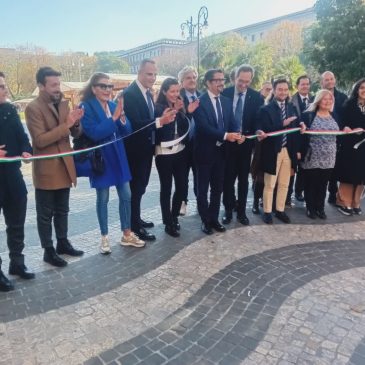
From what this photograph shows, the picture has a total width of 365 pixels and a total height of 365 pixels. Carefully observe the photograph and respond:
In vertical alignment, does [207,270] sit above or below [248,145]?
below

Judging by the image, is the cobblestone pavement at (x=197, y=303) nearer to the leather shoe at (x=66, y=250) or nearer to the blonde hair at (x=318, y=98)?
the leather shoe at (x=66, y=250)

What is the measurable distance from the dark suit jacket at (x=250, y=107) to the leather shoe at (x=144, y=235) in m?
2.03

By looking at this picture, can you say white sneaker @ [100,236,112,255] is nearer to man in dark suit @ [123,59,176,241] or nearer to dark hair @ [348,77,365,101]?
man in dark suit @ [123,59,176,241]

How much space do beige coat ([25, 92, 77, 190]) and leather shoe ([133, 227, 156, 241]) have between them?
50.6 inches

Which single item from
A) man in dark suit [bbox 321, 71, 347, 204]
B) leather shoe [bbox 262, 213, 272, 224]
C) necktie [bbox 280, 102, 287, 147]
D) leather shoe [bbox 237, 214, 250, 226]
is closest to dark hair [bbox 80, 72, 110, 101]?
necktie [bbox 280, 102, 287, 147]

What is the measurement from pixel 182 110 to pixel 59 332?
3014mm

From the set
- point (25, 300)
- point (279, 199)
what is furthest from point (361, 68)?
point (25, 300)

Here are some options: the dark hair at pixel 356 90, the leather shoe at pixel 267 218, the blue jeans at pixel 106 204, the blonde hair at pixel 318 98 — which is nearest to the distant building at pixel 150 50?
the dark hair at pixel 356 90

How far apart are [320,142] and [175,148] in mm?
2356

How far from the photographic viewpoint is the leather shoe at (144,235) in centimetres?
502

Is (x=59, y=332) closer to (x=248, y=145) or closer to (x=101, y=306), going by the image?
(x=101, y=306)

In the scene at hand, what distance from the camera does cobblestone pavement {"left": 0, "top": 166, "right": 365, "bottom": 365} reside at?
Answer: 2904mm

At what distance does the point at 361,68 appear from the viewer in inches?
422

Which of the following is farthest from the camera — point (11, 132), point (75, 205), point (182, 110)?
point (75, 205)
